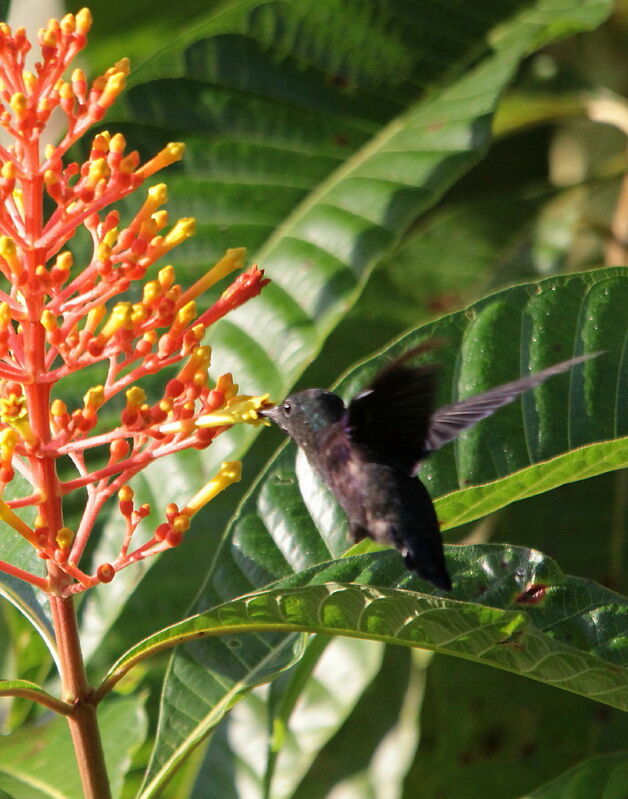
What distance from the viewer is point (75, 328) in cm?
142

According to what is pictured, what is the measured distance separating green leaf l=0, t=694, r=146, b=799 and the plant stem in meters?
0.47

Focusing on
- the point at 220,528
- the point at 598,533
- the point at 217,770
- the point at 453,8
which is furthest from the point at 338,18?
the point at 217,770

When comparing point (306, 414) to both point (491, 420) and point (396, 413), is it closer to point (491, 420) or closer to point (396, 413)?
point (396, 413)

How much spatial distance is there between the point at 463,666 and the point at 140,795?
4.10 feet

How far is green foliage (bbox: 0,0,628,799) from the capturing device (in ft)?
4.66

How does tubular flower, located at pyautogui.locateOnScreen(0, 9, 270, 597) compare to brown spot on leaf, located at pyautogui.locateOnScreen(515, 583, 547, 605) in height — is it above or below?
above

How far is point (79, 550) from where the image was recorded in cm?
135

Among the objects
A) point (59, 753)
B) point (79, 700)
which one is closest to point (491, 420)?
point (79, 700)

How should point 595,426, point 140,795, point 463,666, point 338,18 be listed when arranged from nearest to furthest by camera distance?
1. point 140,795
2. point 595,426
3. point 338,18
4. point 463,666

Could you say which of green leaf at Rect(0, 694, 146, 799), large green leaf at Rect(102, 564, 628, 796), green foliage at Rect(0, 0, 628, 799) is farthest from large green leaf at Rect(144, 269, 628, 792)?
green leaf at Rect(0, 694, 146, 799)

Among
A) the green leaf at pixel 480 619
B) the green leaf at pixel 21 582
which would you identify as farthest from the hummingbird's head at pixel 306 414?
the green leaf at pixel 21 582

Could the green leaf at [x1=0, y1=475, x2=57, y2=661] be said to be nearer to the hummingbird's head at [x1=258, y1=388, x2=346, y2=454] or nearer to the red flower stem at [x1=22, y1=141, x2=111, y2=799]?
the red flower stem at [x1=22, y1=141, x2=111, y2=799]

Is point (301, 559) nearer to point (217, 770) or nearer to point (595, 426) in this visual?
point (595, 426)

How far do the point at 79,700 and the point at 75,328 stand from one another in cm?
46
